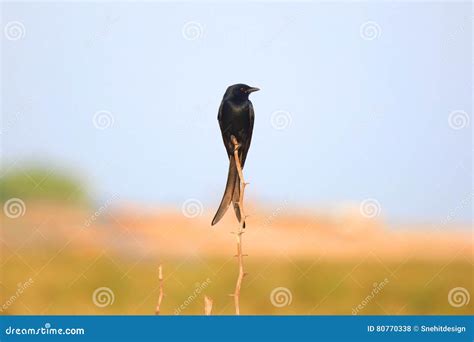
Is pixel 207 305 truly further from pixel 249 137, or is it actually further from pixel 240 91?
pixel 240 91

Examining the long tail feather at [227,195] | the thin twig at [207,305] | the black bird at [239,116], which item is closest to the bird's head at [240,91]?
the black bird at [239,116]

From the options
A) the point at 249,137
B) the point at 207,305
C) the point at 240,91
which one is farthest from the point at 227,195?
the point at 240,91

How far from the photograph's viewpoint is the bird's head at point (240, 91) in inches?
166

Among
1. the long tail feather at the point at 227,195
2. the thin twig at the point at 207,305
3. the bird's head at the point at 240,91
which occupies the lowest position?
the thin twig at the point at 207,305

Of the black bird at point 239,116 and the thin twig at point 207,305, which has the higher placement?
the black bird at point 239,116

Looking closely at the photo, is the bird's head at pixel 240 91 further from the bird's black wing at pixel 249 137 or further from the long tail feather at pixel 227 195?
the long tail feather at pixel 227 195

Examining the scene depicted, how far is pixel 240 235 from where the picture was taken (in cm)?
212

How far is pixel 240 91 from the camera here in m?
4.21

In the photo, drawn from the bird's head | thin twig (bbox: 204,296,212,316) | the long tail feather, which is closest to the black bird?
the bird's head

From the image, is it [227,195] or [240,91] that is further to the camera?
[240,91]


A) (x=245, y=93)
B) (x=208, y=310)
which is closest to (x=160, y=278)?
(x=208, y=310)
